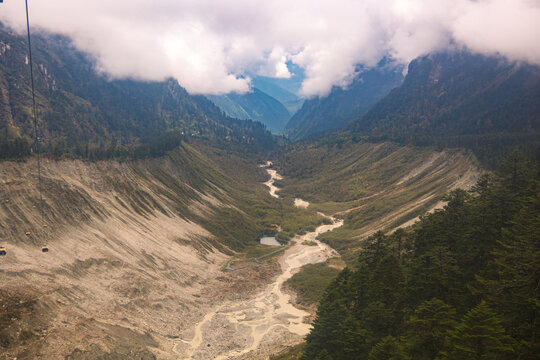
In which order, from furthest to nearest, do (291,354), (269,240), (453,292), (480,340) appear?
(269,240)
(291,354)
(453,292)
(480,340)

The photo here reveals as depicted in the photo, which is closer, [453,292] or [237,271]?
[453,292]

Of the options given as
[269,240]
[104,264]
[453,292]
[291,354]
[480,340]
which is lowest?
[269,240]

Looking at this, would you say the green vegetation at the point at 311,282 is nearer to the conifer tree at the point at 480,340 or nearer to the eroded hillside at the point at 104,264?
the eroded hillside at the point at 104,264

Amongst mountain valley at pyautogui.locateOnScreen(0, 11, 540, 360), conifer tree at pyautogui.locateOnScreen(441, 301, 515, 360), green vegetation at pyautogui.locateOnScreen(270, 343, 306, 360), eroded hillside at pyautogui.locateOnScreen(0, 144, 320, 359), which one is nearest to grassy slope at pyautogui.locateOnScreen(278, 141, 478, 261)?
mountain valley at pyautogui.locateOnScreen(0, 11, 540, 360)

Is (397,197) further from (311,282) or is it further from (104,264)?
(104,264)

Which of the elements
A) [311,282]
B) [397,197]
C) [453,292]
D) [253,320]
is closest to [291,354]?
[253,320]

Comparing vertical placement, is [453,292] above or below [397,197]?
above

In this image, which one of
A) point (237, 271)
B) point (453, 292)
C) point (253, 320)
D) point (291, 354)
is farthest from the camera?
point (237, 271)
